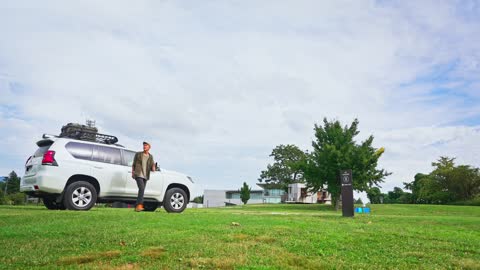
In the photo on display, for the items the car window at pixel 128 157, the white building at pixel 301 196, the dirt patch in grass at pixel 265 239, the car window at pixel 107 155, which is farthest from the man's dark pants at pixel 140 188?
the white building at pixel 301 196

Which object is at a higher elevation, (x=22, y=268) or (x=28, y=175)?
(x=28, y=175)

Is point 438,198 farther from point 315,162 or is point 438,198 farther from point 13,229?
point 13,229

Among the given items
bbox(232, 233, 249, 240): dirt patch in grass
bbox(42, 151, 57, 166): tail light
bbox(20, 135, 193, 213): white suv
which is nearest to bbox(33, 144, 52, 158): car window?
bbox(20, 135, 193, 213): white suv

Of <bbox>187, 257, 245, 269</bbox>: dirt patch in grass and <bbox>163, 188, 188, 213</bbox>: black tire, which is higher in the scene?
<bbox>163, 188, 188, 213</bbox>: black tire

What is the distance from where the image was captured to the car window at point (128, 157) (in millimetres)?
12093

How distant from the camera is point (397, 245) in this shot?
6.11 metres

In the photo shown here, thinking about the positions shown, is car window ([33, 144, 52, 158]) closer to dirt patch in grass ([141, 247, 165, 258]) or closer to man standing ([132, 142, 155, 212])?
man standing ([132, 142, 155, 212])

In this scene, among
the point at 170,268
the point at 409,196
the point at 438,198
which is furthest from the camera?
the point at 409,196

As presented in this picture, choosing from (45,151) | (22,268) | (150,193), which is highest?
(45,151)

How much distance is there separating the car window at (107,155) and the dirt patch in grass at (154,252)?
699cm

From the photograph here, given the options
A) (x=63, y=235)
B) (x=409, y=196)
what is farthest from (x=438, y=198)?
(x=63, y=235)

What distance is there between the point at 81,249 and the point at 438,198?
172 feet

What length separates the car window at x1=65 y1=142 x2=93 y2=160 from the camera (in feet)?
36.4

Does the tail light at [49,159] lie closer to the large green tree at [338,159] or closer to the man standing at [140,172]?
the man standing at [140,172]
